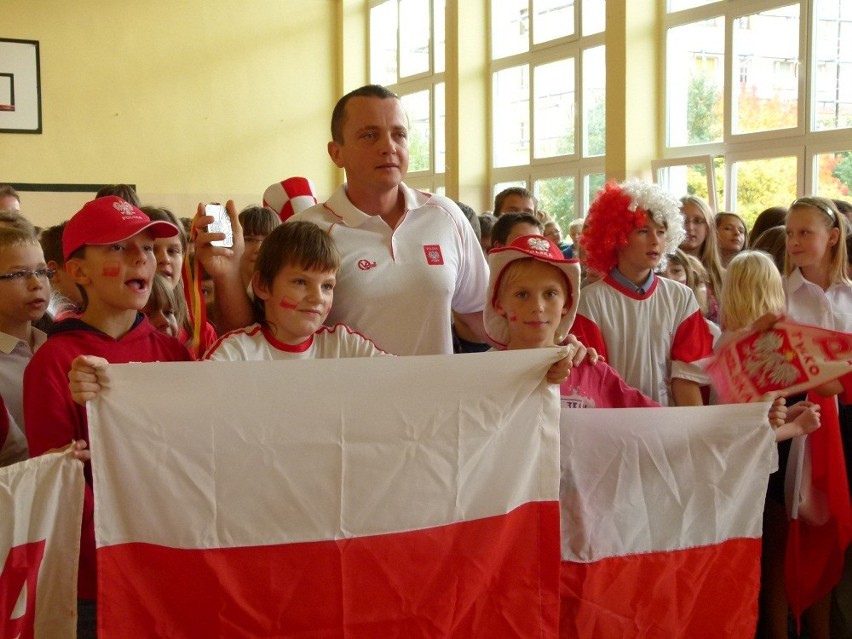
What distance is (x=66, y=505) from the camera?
1.94 m

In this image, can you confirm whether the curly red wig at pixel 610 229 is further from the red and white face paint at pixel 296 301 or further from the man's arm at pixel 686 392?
the red and white face paint at pixel 296 301

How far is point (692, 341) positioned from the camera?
2797 mm

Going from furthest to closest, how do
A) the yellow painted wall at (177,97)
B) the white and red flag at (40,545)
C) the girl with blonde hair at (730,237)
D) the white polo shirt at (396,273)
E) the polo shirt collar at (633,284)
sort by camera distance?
the yellow painted wall at (177,97) < the girl with blonde hair at (730,237) < the polo shirt collar at (633,284) < the white polo shirt at (396,273) < the white and red flag at (40,545)

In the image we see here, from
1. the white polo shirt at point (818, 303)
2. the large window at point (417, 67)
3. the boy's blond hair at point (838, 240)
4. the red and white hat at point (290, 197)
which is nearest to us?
the red and white hat at point (290, 197)

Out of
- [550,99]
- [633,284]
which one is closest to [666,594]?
[633,284]

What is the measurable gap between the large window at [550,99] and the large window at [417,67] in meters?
1.09

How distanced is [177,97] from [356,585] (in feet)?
37.8

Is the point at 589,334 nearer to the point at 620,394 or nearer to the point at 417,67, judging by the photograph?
the point at 620,394

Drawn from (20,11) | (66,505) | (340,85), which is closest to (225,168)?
(340,85)

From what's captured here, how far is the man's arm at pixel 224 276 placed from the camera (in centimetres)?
229

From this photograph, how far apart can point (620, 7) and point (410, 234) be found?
709 centimetres

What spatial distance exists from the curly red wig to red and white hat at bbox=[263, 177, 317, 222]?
41.8 inches

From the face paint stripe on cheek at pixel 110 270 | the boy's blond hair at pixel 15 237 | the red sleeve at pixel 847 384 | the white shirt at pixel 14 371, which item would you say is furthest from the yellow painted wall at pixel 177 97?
the red sleeve at pixel 847 384

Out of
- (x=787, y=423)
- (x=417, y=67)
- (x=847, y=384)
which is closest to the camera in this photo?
(x=787, y=423)
